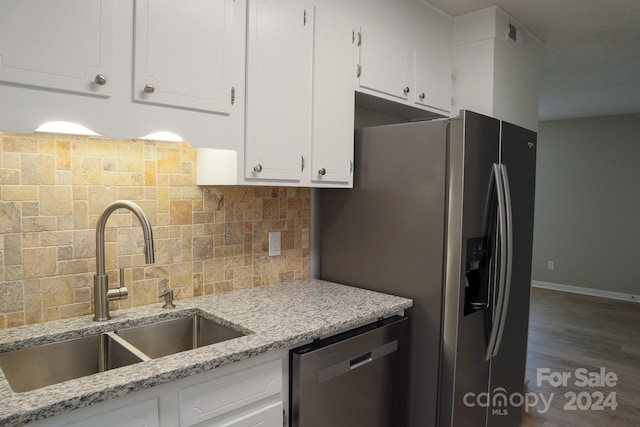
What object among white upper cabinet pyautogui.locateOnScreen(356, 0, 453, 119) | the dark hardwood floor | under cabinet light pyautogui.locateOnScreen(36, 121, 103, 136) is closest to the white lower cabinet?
under cabinet light pyautogui.locateOnScreen(36, 121, 103, 136)

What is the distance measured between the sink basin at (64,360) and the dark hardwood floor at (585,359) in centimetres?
251

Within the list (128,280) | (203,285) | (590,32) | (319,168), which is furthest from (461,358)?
(590,32)

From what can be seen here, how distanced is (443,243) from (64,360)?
147 centimetres

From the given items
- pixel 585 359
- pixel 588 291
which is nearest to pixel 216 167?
pixel 585 359

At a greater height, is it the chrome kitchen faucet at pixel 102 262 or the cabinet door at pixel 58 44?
the cabinet door at pixel 58 44

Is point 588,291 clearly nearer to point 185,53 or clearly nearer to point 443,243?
point 443,243

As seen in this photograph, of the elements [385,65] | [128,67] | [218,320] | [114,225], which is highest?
[385,65]

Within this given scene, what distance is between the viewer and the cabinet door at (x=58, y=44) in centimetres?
111

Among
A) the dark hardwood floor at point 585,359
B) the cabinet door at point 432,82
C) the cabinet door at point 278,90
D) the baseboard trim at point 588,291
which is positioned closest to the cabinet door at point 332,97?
the cabinet door at point 278,90

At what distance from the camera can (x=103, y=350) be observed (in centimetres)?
149

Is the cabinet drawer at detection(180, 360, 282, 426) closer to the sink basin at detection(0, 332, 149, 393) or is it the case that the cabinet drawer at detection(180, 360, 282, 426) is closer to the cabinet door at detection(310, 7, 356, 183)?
the sink basin at detection(0, 332, 149, 393)

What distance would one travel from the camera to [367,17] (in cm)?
212

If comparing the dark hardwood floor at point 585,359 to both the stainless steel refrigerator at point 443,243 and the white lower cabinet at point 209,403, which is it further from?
the white lower cabinet at point 209,403

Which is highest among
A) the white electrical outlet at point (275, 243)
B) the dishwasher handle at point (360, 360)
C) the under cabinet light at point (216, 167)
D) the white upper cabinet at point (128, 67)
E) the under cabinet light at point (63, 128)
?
the white upper cabinet at point (128, 67)
